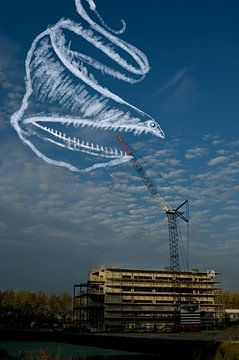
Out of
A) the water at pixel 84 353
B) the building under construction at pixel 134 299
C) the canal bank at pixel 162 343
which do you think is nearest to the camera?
the canal bank at pixel 162 343

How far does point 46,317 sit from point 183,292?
63336mm

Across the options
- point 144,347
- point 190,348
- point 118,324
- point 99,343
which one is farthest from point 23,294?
point 190,348

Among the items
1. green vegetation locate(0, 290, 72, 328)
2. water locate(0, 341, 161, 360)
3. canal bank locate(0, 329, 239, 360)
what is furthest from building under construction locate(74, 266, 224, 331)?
water locate(0, 341, 161, 360)

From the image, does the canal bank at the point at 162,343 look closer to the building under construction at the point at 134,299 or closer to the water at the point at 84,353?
the water at the point at 84,353

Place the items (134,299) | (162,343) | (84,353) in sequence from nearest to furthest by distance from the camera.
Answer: (162,343)
(84,353)
(134,299)

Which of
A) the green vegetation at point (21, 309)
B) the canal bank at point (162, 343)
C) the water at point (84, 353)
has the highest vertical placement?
the green vegetation at point (21, 309)

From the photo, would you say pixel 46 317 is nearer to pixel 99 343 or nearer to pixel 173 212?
pixel 173 212

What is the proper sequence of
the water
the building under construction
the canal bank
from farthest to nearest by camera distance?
the building under construction
the water
the canal bank

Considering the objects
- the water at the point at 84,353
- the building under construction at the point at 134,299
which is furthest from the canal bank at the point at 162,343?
the building under construction at the point at 134,299

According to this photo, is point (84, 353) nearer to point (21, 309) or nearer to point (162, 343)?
point (162, 343)

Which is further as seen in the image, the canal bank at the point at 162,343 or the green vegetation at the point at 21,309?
the green vegetation at the point at 21,309

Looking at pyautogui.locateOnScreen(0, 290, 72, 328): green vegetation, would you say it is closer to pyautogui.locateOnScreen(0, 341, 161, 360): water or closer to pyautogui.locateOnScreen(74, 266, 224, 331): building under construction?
pyautogui.locateOnScreen(74, 266, 224, 331): building under construction

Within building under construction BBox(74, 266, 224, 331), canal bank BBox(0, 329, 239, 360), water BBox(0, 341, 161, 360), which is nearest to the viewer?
canal bank BBox(0, 329, 239, 360)

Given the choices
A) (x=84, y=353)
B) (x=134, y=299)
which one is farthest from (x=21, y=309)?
(x=84, y=353)
